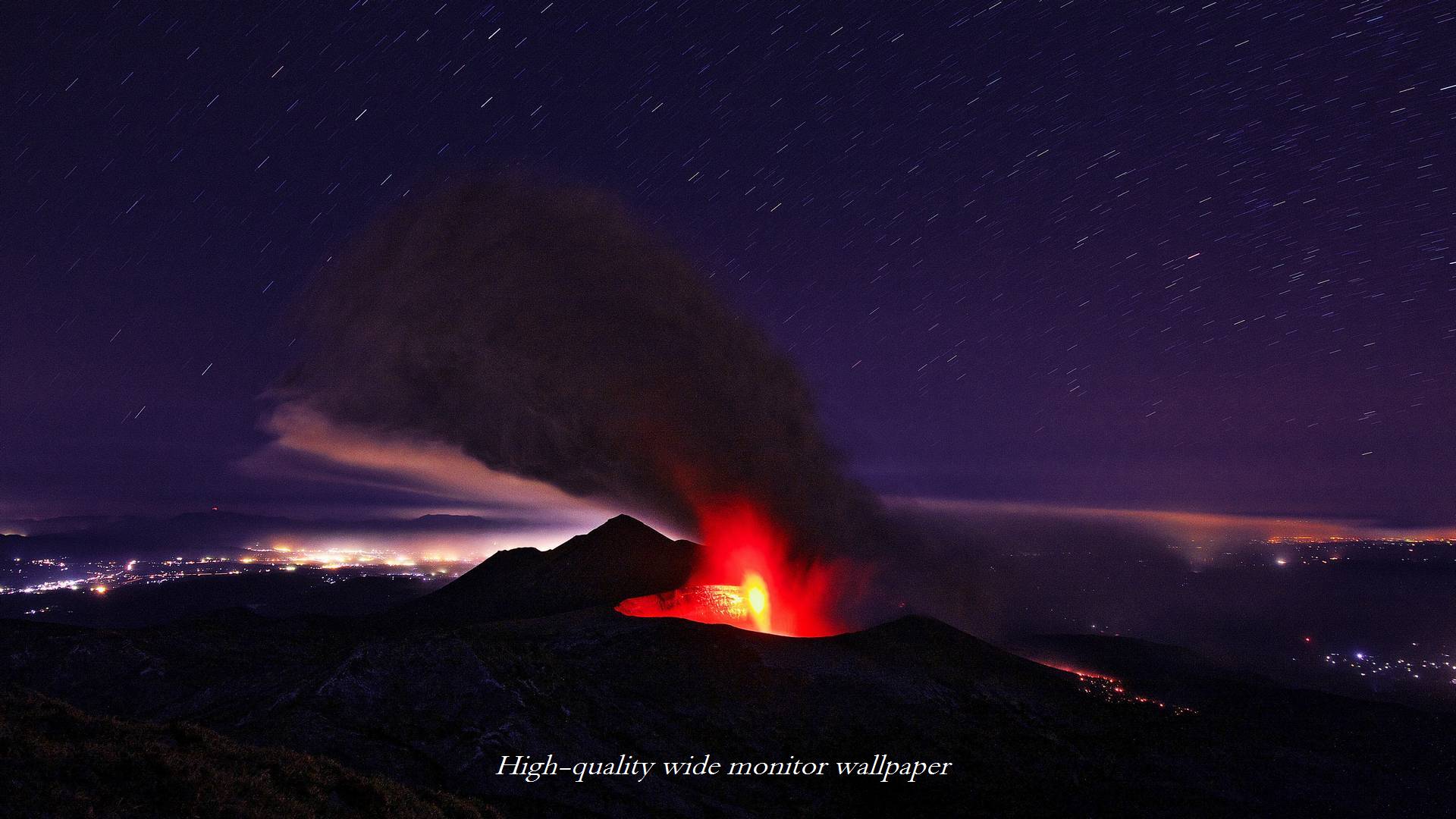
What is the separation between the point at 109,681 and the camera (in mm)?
34938

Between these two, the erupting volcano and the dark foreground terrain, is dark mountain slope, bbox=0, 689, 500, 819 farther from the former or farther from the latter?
the erupting volcano

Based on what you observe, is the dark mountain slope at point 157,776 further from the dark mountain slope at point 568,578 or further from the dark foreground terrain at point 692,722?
the dark mountain slope at point 568,578

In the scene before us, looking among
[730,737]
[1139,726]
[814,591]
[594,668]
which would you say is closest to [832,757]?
[730,737]

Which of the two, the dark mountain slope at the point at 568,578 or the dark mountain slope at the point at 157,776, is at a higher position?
the dark mountain slope at the point at 157,776

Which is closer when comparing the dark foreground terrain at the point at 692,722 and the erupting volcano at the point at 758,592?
the dark foreground terrain at the point at 692,722

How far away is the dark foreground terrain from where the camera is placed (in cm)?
2489

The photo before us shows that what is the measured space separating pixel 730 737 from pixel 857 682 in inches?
439

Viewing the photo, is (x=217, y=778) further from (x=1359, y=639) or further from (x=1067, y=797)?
(x=1359, y=639)

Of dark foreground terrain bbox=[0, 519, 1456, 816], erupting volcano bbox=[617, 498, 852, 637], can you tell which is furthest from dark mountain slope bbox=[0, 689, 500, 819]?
erupting volcano bbox=[617, 498, 852, 637]

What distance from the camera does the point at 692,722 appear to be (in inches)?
1284

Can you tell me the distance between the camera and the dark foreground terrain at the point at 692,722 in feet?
81.7

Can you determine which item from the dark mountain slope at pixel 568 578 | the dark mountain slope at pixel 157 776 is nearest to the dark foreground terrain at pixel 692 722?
the dark mountain slope at pixel 157 776

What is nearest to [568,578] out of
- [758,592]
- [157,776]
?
[758,592]

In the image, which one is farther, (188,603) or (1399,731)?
(188,603)
